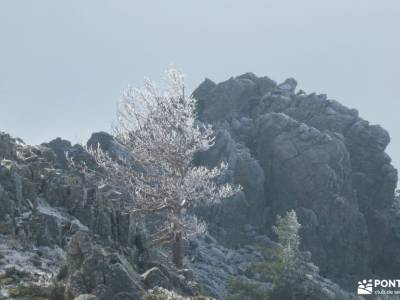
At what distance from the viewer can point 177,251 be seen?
112 feet

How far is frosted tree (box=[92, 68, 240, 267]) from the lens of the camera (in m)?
33.8

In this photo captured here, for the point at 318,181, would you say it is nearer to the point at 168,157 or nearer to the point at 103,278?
the point at 168,157

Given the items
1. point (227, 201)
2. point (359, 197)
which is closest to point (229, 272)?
point (227, 201)

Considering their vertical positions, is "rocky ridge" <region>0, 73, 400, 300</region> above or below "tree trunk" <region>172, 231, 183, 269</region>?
above

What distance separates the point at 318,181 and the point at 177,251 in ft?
256

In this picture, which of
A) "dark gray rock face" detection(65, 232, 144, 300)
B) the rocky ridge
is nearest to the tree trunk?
"dark gray rock face" detection(65, 232, 144, 300)

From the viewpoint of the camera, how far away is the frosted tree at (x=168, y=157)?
33.8m

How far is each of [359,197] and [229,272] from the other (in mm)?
49667

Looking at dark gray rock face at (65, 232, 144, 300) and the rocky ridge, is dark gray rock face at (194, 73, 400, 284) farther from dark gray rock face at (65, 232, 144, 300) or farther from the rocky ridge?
dark gray rock face at (65, 232, 144, 300)

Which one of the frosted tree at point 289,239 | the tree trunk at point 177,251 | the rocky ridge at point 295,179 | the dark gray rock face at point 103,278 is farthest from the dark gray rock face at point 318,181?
the dark gray rock face at point 103,278

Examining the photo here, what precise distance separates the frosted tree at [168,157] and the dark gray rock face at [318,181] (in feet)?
223

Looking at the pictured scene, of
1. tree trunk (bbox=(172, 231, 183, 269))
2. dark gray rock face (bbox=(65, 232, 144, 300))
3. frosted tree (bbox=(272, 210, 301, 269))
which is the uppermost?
frosted tree (bbox=(272, 210, 301, 269))

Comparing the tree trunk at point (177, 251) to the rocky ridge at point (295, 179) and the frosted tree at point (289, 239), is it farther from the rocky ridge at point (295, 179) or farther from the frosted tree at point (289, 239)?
the frosted tree at point (289, 239)

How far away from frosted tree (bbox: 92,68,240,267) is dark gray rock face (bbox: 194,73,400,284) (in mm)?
67843
